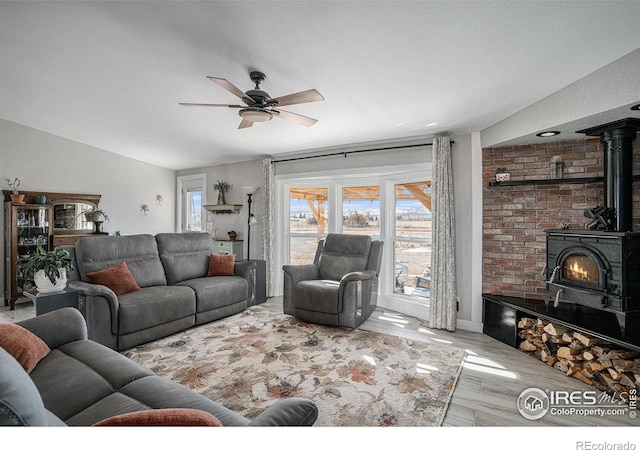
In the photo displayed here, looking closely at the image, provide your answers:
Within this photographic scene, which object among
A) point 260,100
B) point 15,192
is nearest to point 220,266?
point 260,100

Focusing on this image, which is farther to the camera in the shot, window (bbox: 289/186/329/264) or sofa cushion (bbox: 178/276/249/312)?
window (bbox: 289/186/329/264)

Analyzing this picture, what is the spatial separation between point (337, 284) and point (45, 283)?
2816mm

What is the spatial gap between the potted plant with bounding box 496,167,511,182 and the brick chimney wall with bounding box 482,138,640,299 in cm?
6

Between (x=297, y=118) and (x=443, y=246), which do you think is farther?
(x=443, y=246)

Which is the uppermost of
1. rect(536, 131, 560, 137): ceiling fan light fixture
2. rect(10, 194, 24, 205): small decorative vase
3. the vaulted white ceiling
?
the vaulted white ceiling

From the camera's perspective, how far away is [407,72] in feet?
8.00

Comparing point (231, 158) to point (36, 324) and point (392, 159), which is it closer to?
point (392, 159)

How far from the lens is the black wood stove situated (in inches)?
93.0

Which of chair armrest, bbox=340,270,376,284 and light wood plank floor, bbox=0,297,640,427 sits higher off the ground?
chair armrest, bbox=340,270,376,284

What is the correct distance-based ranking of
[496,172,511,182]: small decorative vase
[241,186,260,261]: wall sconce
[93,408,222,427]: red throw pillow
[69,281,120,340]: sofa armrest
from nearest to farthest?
[93,408,222,427]: red throw pillow < [69,281,120,340]: sofa armrest < [496,172,511,182]: small decorative vase < [241,186,260,261]: wall sconce

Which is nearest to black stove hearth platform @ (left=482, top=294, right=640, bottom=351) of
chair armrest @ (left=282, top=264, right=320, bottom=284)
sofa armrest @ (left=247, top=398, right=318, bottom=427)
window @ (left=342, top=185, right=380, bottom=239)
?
window @ (left=342, top=185, right=380, bottom=239)

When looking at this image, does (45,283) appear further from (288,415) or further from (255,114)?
(288,415)

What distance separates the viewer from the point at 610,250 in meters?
2.45

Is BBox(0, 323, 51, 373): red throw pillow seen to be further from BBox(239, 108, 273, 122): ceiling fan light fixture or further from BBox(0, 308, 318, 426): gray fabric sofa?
BBox(239, 108, 273, 122): ceiling fan light fixture
